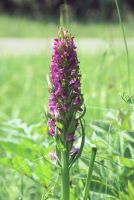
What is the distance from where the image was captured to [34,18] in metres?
16.5

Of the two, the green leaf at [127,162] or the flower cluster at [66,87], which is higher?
the flower cluster at [66,87]

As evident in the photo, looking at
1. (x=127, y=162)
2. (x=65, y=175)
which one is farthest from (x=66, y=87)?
(x=127, y=162)

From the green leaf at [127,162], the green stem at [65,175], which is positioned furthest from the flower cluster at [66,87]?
the green leaf at [127,162]

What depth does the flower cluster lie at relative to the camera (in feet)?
3.16

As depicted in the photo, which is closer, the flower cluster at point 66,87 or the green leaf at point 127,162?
the flower cluster at point 66,87

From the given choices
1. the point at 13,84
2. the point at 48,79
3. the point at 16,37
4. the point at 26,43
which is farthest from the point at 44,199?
the point at 16,37

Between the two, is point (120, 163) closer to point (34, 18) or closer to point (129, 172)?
point (129, 172)

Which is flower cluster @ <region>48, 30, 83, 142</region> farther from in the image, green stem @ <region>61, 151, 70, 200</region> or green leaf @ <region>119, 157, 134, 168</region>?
green leaf @ <region>119, 157, 134, 168</region>

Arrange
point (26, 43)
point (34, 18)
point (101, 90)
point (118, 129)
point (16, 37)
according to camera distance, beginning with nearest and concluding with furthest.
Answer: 1. point (118, 129)
2. point (101, 90)
3. point (26, 43)
4. point (16, 37)
5. point (34, 18)

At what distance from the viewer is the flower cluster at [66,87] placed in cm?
96

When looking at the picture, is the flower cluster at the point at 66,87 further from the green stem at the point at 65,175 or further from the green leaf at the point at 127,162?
the green leaf at the point at 127,162

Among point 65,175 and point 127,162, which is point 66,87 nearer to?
point 65,175

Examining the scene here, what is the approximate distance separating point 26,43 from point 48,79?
1033cm

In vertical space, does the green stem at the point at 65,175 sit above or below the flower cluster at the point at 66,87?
below
